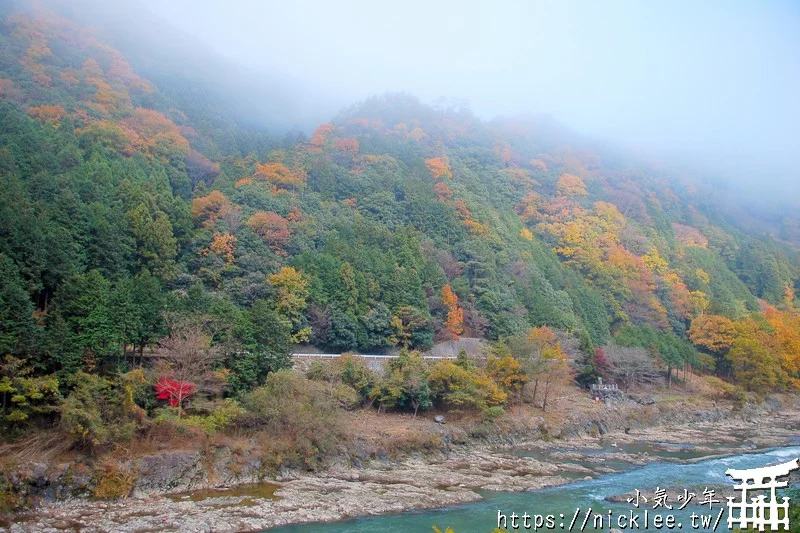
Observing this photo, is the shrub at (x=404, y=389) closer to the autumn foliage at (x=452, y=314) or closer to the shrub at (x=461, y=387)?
the shrub at (x=461, y=387)

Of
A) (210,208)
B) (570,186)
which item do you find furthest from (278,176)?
(570,186)

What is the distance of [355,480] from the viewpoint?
87.5ft

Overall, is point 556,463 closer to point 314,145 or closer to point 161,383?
point 161,383

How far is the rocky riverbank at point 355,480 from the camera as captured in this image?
20.5 metres

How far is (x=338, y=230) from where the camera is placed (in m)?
51.6

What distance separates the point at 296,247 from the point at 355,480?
2425 cm

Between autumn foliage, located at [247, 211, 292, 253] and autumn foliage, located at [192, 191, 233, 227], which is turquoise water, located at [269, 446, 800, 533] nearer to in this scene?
autumn foliage, located at [247, 211, 292, 253]

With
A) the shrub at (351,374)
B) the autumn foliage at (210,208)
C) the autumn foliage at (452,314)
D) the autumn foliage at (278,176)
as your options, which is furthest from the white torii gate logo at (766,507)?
the autumn foliage at (278,176)

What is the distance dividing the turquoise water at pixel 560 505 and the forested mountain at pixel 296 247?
11.8 m

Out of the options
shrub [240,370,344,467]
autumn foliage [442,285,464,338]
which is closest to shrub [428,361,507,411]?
shrub [240,370,344,467]

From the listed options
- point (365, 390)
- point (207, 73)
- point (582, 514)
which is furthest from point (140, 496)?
point (207, 73)

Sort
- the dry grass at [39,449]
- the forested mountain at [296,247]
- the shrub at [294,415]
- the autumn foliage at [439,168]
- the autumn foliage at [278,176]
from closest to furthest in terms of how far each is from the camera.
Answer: the dry grass at [39,449] < the shrub at [294,415] < the forested mountain at [296,247] < the autumn foliage at [278,176] < the autumn foliage at [439,168]

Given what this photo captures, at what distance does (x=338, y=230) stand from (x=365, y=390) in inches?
791

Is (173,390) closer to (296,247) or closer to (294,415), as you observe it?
(294,415)
